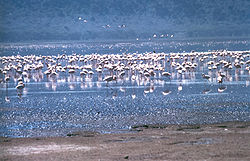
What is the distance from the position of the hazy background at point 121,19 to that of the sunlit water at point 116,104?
71.6 m

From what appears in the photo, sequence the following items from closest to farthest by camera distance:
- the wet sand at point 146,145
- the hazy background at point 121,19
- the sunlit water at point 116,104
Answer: the wet sand at point 146,145 → the sunlit water at point 116,104 → the hazy background at point 121,19

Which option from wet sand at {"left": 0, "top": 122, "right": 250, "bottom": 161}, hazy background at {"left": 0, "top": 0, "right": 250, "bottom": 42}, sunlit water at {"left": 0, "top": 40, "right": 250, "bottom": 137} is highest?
hazy background at {"left": 0, "top": 0, "right": 250, "bottom": 42}

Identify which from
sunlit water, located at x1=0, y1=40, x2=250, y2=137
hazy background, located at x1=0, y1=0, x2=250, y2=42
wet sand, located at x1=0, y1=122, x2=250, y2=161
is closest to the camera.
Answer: wet sand, located at x1=0, y1=122, x2=250, y2=161

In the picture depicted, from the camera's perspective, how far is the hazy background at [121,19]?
102312 millimetres

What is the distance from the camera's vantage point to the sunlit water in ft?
53.9

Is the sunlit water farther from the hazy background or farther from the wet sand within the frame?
the hazy background

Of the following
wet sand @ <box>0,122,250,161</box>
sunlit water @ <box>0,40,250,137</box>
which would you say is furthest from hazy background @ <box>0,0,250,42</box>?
wet sand @ <box>0,122,250,161</box>

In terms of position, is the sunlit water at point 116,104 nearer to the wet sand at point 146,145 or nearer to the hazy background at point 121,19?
the wet sand at point 146,145

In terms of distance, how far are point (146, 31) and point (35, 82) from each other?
2836 inches

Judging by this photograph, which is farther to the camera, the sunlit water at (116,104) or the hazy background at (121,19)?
the hazy background at (121,19)

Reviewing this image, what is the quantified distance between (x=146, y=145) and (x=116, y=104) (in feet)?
24.3

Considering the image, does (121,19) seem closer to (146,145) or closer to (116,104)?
(116,104)

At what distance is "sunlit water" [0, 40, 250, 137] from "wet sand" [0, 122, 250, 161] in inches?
40.0

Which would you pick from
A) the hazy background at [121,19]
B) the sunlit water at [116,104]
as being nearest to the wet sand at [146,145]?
the sunlit water at [116,104]
